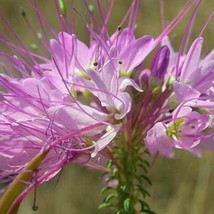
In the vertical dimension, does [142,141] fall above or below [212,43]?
below

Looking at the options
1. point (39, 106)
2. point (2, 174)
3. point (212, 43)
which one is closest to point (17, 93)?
point (39, 106)

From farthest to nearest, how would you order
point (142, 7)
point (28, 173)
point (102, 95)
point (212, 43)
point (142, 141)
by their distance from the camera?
point (142, 7) < point (212, 43) < point (142, 141) < point (102, 95) < point (28, 173)

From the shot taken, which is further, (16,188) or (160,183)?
(160,183)

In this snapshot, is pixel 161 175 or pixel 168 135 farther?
pixel 161 175

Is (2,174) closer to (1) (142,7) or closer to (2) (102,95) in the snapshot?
(2) (102,95)

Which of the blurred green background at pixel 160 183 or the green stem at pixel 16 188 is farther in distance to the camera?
the blurred green background at pixel 160 183

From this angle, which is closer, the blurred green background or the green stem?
the green stem

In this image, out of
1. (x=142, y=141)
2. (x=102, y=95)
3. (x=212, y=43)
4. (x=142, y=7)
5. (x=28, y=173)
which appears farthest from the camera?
(x=142, y=7)

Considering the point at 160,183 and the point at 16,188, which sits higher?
the point at 16,188
